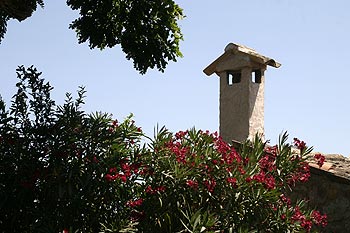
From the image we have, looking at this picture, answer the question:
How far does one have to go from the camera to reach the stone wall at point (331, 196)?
35.6 ft

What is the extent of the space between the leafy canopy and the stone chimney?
4.86m

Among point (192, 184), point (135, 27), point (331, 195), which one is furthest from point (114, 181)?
point (331, 195)

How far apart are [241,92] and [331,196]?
5.32 metres

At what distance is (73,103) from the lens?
8.44 metres

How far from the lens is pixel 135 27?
11.0 m

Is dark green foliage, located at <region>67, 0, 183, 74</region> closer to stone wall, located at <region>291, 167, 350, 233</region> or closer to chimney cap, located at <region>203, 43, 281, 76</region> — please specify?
stone wall, located at <region>291, 167, 350, 233</region>

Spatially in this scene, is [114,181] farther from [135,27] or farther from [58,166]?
[135,27]

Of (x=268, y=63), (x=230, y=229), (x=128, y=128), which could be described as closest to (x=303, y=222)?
(x=230, y=229)

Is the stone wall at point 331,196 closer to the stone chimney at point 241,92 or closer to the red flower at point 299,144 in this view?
the red flower at point 299,144

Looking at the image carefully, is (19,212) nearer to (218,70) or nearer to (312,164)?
(312,164)

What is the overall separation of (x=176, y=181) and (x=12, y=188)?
7.03 feet

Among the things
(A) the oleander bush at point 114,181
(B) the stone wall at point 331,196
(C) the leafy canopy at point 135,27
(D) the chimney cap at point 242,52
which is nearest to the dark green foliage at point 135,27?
(C) the leafy canopy at point 135,27

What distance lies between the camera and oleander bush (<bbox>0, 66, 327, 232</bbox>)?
766 centimetres

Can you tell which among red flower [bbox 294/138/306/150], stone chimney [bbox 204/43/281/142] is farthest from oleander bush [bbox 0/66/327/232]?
stone chimney [bbox 204/43/281/142]
